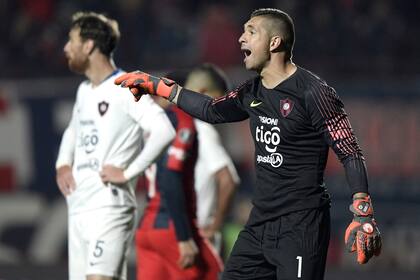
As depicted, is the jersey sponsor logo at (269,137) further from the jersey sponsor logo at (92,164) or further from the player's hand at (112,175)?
the jersey sponsor logo at (92,164)

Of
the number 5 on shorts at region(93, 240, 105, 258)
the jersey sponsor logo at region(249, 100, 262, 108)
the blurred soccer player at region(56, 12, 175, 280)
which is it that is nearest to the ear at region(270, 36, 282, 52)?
the jersey sponsor logo at region(249, 100, 262, 108)

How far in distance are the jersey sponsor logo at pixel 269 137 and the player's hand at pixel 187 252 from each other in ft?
5.21

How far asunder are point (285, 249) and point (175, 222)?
1.63 metres

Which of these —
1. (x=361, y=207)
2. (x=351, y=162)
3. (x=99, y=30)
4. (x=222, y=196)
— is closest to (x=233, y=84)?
(x=222, y=196)

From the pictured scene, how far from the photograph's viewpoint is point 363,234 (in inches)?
221

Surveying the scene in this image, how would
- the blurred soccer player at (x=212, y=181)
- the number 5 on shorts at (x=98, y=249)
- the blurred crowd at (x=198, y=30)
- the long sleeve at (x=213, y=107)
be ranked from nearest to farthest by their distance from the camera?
the long sleeve at (x=213, y=107), the number 5 on shorts at (x=98, y=249), the blurred soccer player at (x=212, y=181), the blurred crowd at (x=198, y=30)

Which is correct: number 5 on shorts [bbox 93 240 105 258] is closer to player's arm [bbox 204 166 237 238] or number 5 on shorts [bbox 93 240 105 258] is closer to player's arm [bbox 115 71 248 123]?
player's arm [bbox 115 71 248 123]

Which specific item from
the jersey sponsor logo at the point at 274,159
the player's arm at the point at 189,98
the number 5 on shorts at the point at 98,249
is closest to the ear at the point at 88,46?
the player's arm at the point at 189,98

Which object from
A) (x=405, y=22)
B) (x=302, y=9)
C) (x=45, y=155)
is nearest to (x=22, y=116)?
(x=45, y=155)

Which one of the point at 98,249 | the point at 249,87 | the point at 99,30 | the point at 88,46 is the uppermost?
Result: the point at 99,30

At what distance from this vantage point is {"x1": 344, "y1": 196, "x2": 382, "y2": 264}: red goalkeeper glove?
562 cm

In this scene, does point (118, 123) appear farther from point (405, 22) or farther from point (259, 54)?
point (405, 22)

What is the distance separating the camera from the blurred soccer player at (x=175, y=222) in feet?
24.6

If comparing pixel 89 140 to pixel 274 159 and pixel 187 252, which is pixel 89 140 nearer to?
pixel 187 252
